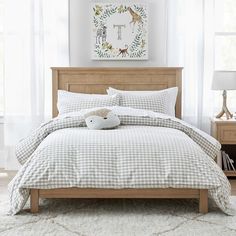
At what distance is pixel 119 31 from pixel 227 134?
1615 millimetres

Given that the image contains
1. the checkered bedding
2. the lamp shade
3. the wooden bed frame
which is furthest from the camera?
the wooden bed frame

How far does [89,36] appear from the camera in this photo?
18.1ft

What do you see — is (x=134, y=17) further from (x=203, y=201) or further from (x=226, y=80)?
(x=203, y=201)

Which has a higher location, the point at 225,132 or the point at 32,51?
the point at 32,51

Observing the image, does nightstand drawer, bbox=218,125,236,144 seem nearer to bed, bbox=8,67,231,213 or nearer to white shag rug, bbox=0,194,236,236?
bed, bbox=8,67,231,213

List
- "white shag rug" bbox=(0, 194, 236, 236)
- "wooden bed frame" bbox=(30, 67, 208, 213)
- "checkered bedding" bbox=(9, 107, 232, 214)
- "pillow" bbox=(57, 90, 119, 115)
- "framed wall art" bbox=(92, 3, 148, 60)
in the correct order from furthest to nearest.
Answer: "framed wall art" bbox=(92, 3, 148, 60)
"wooden bed frame" bbox=(30, 67, 208, 213)
"pillow" bbox=(57, 90, 119, 115)
"checkered bedding" bbox=(9, 107, 232, 214)
"white shag rug" bbox=(0, 194, 236, 236)

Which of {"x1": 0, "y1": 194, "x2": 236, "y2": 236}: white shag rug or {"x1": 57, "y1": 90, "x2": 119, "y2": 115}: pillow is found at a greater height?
{"x1": 57, "y1": 90, "x2": 119, "y2": 115}: pillow

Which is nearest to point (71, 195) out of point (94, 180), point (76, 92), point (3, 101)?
point (94, 180)

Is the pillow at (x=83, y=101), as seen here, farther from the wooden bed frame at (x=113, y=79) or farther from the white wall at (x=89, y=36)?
the white wall at (x=89, y=36)

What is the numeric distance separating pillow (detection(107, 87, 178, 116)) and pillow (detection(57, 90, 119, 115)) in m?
0.12

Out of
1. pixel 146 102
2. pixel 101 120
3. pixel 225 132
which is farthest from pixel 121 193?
pixel 225 132

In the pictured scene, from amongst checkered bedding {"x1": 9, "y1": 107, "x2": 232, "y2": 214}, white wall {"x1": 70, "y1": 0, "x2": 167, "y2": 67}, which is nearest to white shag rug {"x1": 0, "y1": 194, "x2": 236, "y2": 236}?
checkered bedding {"x1": 9, "y1": 107, "x2": 232, "y2": 214}

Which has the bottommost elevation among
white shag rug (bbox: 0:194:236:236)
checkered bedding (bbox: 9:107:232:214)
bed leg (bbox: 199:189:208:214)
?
white shag rug (bbox: 0:194:236:236)

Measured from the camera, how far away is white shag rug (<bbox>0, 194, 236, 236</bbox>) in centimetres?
313
